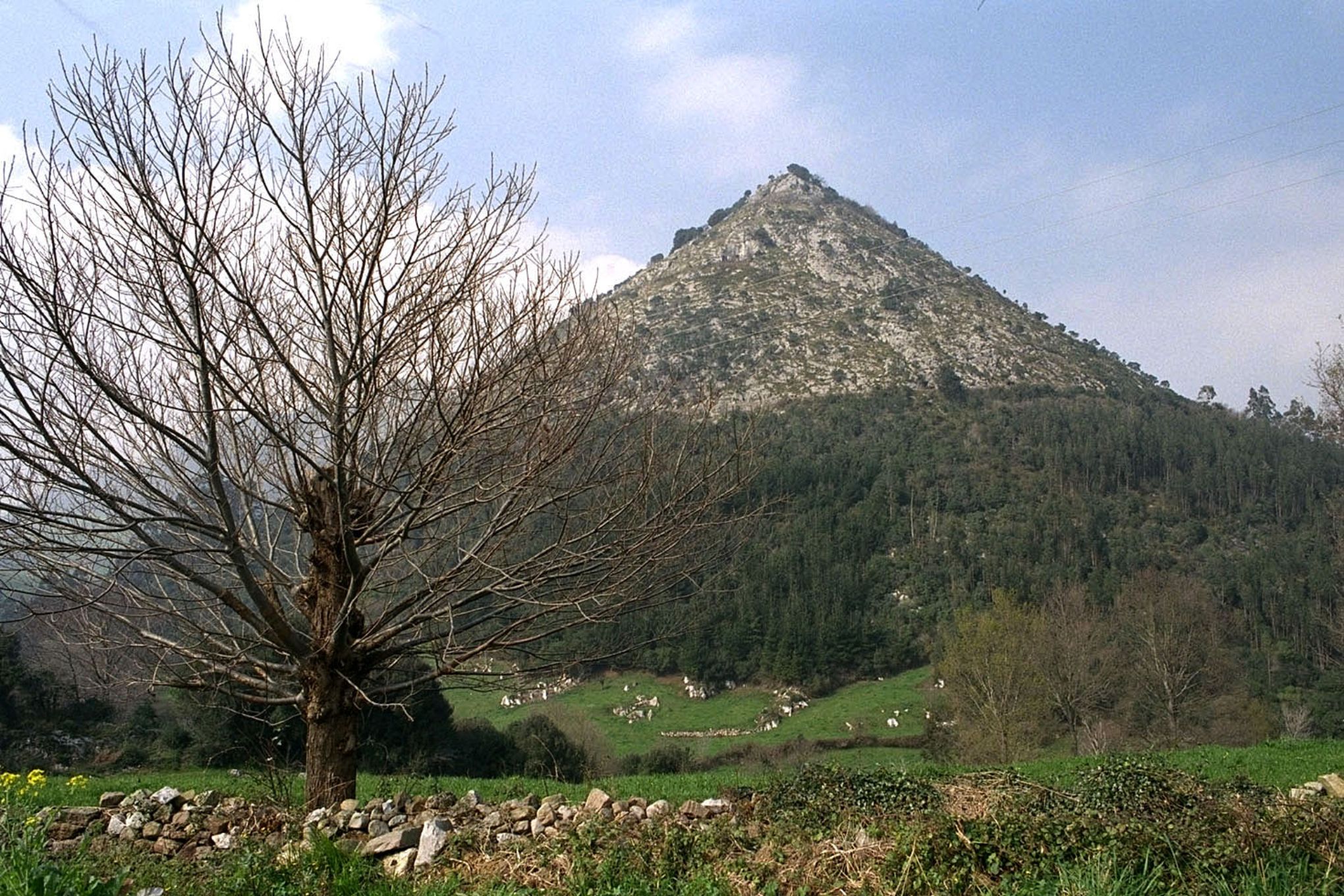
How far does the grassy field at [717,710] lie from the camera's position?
1344 inches

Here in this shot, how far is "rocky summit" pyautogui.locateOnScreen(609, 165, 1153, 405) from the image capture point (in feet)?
329

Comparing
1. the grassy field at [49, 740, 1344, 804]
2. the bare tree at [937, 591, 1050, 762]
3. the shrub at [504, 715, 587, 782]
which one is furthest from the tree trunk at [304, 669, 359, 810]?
the bare tree at [937, 591, 1050, 762]

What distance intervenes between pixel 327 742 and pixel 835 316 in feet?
372

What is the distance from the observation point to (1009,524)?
6675 cm

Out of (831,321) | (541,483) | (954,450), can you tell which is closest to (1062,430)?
(954,450)

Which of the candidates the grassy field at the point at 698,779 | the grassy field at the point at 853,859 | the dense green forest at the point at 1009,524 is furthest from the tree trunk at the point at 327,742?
the dense green forest at the point at 1009,524

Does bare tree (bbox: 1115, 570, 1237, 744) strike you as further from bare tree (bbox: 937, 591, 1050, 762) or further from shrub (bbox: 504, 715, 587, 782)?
shrub (bbox: 504, 715, 587, 782)

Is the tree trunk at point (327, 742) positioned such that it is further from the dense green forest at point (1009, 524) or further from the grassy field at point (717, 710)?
the dense green forest at point (1009, 524)

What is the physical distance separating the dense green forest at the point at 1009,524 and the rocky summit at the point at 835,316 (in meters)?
7.05

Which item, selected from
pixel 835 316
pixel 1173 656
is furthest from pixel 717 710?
pixel 835 316

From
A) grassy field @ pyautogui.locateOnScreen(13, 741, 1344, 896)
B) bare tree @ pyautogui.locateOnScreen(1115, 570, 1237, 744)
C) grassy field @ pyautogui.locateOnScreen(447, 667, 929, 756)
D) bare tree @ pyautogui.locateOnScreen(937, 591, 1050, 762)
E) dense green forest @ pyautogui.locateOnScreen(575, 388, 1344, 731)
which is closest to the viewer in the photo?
grassy field @ pyautogui.locateOnScreen(13, 741, 1344, 896)

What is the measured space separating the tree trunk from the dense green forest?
3204cm

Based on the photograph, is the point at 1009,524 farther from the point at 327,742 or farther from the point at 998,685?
the point at 327,742

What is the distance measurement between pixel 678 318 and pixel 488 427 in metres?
110
